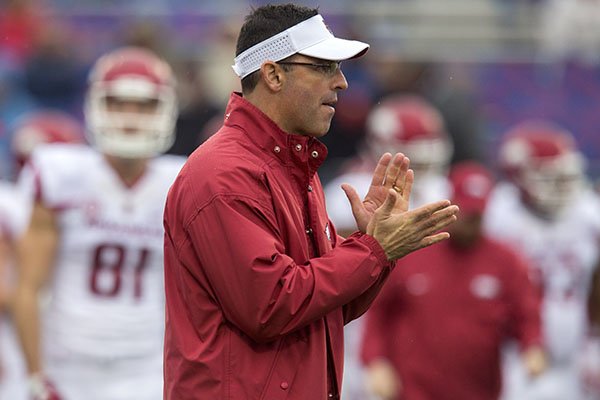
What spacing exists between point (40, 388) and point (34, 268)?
20.9 inches

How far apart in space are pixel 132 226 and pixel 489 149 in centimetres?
566

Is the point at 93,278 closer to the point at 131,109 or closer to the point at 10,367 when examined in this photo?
the point at 131,109

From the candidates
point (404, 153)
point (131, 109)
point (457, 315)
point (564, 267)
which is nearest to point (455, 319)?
point (457, 315)

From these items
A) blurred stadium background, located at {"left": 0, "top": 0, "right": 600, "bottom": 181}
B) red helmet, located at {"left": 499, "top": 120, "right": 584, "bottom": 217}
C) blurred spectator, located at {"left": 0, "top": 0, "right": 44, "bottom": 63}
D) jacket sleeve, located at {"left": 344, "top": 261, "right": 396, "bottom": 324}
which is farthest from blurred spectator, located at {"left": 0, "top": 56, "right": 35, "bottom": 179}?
jacket sleeve, located at {"left": 344, "top": 261, "right": 396, "bottom": 324}

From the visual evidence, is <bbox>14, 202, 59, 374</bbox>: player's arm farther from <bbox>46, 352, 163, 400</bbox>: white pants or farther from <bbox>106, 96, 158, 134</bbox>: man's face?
<bbox>106, 96, 158, 134</bbox>: man's face

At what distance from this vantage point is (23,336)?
6.20m

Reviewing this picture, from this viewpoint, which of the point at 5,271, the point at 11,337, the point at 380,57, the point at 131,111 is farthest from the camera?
the point at 380,57

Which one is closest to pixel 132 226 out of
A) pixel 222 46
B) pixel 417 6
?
pixel 222 46

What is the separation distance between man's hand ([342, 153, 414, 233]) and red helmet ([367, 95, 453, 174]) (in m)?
4.46

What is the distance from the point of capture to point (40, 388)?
237 inches

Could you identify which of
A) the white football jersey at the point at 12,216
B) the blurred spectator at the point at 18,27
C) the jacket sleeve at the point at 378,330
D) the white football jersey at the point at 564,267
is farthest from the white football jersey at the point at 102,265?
the blurred spectator at the point at 18,27

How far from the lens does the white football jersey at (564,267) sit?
8.58 meters

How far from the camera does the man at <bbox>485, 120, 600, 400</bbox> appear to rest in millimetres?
8586

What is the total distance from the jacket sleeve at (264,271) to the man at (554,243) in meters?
4.67
